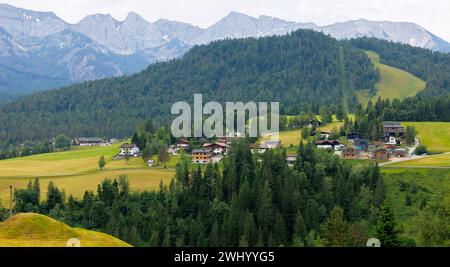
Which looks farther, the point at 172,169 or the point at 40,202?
the point at 172,169

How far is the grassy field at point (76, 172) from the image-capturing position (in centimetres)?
10109

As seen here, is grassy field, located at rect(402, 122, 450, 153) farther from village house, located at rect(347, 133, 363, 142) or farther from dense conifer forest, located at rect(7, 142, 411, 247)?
dense conifer forest, located at rect(7, 142, 411, 247)

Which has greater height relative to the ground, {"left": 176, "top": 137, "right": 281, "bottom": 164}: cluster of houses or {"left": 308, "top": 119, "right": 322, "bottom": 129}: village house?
{"left": 308, "top": 119, "right": 322, "bottom": 129}: village house

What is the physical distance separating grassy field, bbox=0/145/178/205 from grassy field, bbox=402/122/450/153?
182ft

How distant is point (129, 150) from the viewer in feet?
435

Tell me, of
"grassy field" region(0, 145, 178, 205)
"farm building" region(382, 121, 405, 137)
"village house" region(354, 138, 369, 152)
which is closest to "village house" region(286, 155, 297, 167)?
"village house" region(354, 138, 369, 152)

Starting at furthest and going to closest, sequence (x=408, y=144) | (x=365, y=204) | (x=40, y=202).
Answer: (x=408, y=144)
(x=40, y=202)
(x=365, y=204)

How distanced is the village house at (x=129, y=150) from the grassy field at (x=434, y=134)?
65140mm

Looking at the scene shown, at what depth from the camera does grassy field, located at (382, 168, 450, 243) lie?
7975 cm

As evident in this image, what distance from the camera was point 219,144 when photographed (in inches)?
4914

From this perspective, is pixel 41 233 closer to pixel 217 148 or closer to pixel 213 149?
pixel 213 149
